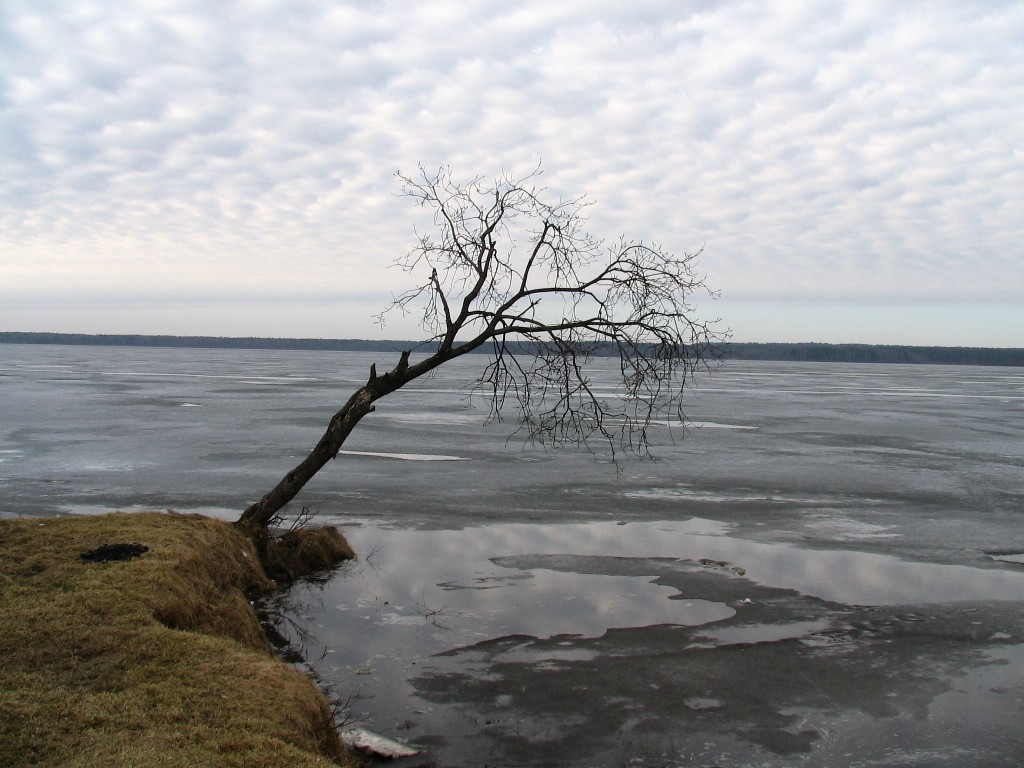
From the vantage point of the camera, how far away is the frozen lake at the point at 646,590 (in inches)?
249

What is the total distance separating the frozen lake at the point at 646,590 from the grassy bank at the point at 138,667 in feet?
2.78

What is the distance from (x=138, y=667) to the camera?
18.9 ft

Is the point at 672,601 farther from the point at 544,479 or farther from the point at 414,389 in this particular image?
the point at 414,389

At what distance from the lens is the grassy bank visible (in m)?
4.78

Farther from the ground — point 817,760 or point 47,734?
point 47,734

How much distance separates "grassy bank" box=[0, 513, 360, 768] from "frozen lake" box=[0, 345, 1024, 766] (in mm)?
847

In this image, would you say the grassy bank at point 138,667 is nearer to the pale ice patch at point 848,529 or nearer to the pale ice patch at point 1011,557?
the pale ice patch at point 848,529

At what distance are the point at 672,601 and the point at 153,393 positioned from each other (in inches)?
1379

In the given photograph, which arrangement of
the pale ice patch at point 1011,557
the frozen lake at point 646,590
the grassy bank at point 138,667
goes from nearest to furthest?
the grassy bank at point 138,667 < the frozen lake at point 646,590 < the pale ice patch at point 1011,557

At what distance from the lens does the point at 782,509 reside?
1372cm

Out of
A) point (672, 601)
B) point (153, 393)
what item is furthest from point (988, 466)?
point (153, 393)

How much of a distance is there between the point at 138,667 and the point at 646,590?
5.22 metres

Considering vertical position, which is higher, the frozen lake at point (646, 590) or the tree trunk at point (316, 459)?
the tree trunk at point (316, 459)

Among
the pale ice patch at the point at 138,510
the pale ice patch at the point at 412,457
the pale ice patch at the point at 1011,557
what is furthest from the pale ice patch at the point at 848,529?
the pale ice patch at the point at 412,457
